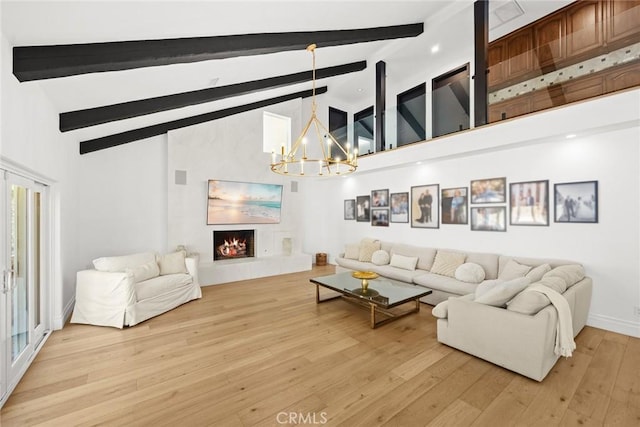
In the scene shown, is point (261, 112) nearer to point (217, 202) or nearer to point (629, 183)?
point (217, 202)

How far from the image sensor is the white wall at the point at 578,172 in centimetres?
337

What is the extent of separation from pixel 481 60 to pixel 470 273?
3481 millimetres

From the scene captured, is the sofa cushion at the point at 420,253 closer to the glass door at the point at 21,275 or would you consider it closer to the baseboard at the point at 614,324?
the baseboard at the point at 614,324

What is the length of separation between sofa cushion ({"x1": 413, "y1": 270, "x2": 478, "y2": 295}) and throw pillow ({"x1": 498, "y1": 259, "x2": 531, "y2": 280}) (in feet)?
1.44

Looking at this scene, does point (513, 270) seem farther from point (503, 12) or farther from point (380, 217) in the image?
point (503, 12)

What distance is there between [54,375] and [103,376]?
0.47m

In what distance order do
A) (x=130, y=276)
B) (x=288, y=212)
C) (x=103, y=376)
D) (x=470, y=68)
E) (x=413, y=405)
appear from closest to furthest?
(x=413, y=405), (x=103, y=376), (x=130, y=276), (x=470, y=68), (x=288, y=212)

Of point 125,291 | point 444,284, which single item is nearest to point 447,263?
point 444,284

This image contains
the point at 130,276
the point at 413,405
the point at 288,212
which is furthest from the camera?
the point at 288,212

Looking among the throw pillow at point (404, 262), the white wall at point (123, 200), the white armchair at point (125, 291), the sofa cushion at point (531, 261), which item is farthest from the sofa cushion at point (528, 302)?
the white wall at point (123, 200)

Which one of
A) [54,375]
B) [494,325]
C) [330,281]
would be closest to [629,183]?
[494,325]

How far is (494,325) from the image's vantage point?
2.72 meters

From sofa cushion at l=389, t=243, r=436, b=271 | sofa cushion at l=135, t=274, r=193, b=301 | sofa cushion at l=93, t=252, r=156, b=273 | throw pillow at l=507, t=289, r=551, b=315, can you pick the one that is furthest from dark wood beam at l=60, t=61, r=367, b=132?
throw pillow at l=507, t=289, r=551, b=315

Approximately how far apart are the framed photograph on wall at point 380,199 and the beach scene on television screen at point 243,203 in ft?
8.01
